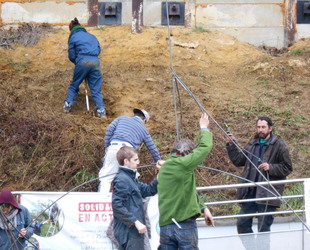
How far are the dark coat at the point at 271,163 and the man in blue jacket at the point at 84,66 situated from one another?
4.46 metres

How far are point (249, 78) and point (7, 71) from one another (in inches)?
204

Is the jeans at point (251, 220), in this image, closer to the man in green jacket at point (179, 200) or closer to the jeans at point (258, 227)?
the jeans at point (258, 227)

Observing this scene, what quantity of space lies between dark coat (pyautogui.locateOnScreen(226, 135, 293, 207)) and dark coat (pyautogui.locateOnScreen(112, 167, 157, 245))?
204 cm

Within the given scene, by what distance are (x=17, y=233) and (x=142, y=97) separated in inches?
246

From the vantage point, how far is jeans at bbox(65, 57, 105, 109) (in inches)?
492

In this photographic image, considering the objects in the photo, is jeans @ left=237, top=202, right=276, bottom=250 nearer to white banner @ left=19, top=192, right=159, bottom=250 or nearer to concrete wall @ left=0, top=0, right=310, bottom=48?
white banner @ left=19, top=192, right=159, bottom=250

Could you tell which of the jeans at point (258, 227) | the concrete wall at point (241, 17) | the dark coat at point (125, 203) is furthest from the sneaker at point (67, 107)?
the dark coat at point (125, 203)

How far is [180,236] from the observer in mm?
6648

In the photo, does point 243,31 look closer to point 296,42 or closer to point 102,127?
point 296,42

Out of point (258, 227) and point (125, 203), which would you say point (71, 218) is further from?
point (258, 227)

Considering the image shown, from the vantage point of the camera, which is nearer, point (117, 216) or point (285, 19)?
point (117, 216)

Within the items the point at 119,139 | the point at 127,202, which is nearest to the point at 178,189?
the point at 127,202

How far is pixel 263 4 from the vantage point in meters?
15.4

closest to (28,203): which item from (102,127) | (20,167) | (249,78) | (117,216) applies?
(117,216)
